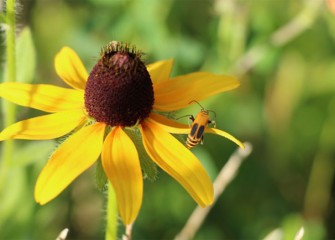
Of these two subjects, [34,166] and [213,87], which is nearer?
[213,87]

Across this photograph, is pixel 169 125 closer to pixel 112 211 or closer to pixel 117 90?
pixel 117 90

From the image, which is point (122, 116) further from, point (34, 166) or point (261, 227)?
point (261, 227)

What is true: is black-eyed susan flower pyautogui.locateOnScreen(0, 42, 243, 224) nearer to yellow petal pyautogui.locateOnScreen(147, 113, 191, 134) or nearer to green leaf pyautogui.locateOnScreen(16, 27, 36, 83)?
yellow petal pyautogui.locateOnScreen(147, 113, 191, 134)

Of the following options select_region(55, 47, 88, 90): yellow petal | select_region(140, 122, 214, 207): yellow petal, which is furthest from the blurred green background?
select_region(140, 122, 214, 207): yellow petal

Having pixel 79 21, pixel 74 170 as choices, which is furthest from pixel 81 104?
pixel 79 21

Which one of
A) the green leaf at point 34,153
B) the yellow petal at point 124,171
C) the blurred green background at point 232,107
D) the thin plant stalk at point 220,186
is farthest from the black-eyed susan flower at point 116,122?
the blurred green background at point 232,107

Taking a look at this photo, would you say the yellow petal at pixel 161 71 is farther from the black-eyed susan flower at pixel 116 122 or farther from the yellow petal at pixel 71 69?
the yellow petal at pixel 71 69

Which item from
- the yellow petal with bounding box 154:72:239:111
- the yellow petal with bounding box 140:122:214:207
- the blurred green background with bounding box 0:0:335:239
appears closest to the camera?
the yellow petal with bounding box 140:122:214:207

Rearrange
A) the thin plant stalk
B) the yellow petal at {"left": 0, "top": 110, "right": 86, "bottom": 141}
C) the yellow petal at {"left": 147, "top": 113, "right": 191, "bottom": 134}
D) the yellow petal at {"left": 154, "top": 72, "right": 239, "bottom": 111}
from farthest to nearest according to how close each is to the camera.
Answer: the thin plant stalk, the yellow petal at {"left": 154, "top": 72, "right": 239, "bottom": 111}, the yellow petal at {"left": 147, "top": 113, "right": 191, "bottom": 134}, the yellow petal at {"left": 0, "top": 110, "right": 86, "bottom": 141}
